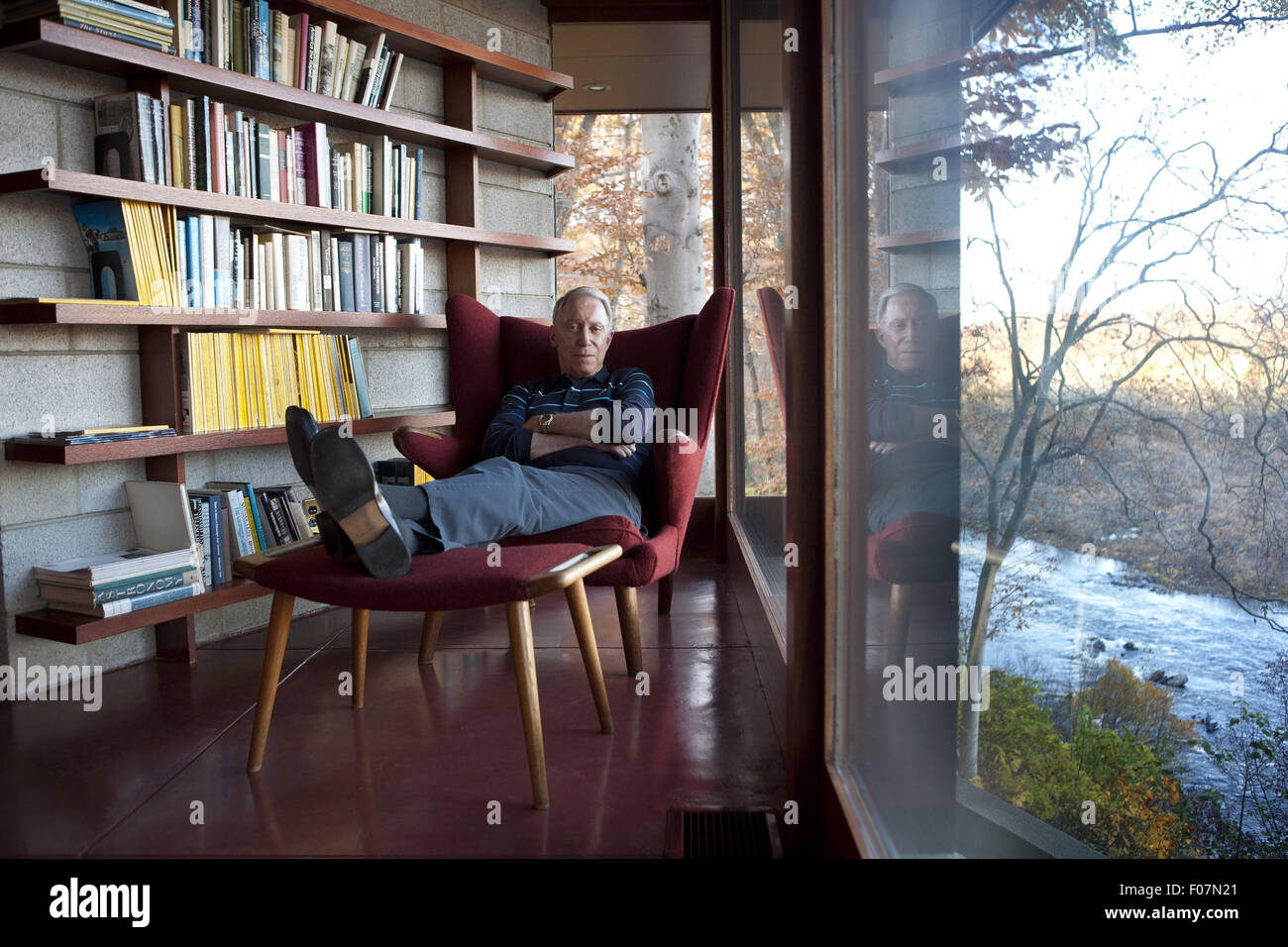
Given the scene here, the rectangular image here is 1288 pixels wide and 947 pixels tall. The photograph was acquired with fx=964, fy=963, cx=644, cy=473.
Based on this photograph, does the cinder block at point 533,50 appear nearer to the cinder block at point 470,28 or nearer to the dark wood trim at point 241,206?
the cinder block at point 470,28

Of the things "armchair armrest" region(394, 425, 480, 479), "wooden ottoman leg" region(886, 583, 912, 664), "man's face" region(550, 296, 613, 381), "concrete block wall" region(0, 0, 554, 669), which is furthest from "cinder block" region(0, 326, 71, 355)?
"wooden ottoman leg" region(886, 583, 912, 664)

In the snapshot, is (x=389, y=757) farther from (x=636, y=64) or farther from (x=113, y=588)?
(x=636, y=64)

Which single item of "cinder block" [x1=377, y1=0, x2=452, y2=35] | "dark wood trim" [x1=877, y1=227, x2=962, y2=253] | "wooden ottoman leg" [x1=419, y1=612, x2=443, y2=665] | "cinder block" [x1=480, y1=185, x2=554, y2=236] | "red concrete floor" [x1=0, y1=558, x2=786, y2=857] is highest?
"cinder block" [x1=377, y1=0, x2=452, y2=35]

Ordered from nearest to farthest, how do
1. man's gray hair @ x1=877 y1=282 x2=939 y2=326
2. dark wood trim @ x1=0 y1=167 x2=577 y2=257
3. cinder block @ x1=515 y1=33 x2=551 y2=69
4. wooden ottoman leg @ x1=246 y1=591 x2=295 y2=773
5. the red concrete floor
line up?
man's gray hair @ x1=877 y1=282 x2=939 y2=326
the red concrete floor
wooden ottoman leg @ x1=246 y1=591 x2=295 y2=773
dark wood trim @ x1=0 y1=167 x2=577 y2=257
cinder block @ x1=515 y1=33 x2=551 y2=69

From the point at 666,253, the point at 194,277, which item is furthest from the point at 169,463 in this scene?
the point at 666,253

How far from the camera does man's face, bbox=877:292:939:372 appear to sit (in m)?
1.15

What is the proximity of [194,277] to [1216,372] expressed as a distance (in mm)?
2657

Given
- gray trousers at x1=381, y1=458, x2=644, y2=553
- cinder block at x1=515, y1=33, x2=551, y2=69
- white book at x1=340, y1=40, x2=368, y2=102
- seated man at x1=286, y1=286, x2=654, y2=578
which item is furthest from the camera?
cinder block at x1=515, y1=33, x2=551, y2=69

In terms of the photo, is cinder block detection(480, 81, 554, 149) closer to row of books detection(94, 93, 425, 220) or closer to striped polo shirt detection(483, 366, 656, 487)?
row of books detection(94, 93, 425, 220)

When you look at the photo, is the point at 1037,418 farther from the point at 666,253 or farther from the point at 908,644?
the point at 666,253

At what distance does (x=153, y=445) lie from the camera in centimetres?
255

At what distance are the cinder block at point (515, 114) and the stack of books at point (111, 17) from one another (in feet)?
4.93

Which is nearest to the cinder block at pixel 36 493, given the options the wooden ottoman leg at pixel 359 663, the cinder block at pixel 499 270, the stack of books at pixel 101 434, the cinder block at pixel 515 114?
the stack of books at pixel 101 434

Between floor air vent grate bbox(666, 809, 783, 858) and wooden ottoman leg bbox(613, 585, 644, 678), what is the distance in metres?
0.76
